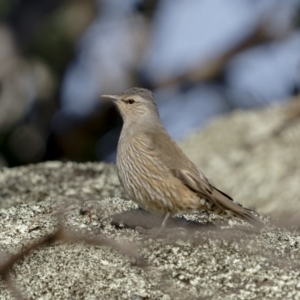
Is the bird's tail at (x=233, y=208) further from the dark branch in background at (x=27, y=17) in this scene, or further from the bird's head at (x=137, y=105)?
the dark branch in background at (x=27, y=17)

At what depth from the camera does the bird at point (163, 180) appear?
234 inches

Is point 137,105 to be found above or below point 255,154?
above

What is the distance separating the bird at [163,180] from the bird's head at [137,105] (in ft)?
0.94

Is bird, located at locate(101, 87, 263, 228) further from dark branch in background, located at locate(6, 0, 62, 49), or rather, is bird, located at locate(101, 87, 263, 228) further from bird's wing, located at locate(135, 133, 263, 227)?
dark branch in background, located at locate(6, 0, 62, 49)

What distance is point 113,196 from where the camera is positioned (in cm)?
682

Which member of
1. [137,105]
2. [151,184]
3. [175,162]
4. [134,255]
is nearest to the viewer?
[134,255]

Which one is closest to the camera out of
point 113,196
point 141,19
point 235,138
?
point 113,196

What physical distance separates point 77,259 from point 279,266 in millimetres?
981

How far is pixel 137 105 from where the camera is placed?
23.0 ft

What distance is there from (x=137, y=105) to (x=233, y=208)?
1600mm

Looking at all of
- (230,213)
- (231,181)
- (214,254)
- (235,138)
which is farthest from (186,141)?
(214,254)

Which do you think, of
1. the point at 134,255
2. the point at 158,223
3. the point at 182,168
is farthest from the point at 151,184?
the point at 134,255

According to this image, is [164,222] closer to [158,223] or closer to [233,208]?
[158,223]

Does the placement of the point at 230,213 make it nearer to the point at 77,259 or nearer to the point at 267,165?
the point at 77,259
